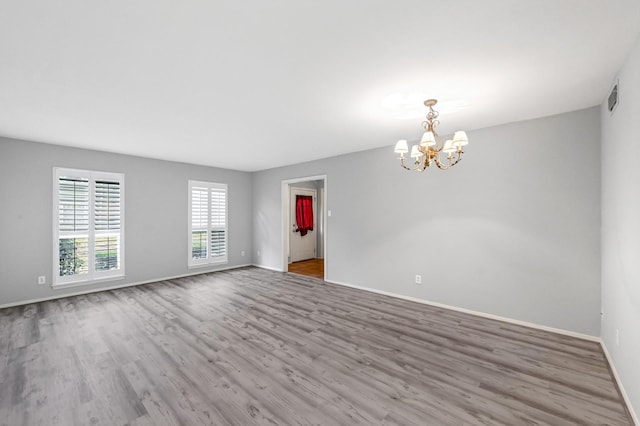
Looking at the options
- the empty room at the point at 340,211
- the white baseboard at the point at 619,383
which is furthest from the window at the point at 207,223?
the white baseboard at the point at 619,383

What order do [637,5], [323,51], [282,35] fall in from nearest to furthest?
[637,5] < [282,35] < [323,51]

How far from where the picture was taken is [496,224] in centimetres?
358

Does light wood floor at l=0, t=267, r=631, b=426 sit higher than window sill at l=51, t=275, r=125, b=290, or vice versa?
window sill at l=51, t=275, r=125, b=290

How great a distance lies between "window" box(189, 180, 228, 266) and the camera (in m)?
6.23

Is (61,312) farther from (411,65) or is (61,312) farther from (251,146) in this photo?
(411,65)

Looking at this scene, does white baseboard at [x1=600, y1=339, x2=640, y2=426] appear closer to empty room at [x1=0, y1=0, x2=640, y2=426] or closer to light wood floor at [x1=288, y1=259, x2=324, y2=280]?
empty room at [x1=0, y1=0, x2=640, y2=426]

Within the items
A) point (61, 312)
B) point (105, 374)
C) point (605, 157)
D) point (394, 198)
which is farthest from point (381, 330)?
point (61, 312)

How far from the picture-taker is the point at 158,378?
2291mm

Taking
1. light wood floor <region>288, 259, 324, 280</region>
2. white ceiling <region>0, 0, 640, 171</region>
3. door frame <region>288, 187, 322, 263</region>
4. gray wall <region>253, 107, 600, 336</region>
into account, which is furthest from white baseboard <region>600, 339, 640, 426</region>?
door frame <region>288, 187, 322, 263</region>

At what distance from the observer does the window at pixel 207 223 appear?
623cm

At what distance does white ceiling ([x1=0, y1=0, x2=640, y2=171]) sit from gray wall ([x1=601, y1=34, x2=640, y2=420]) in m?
0.36

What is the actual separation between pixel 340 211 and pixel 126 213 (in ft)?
13.4

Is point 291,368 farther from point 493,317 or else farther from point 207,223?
point 207,223

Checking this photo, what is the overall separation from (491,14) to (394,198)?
3.08 metres
